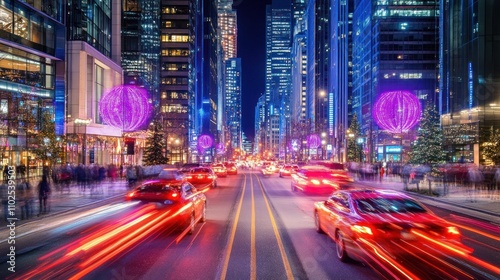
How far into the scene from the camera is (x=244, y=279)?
8273 mm

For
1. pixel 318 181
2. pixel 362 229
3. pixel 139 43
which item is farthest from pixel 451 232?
pixel 139 43

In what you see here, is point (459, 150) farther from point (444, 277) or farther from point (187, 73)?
point (187, 73)

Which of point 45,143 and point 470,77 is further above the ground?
point 470,77

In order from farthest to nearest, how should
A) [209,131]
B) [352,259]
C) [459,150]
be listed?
[209,131] < [459,150] < [352,259]

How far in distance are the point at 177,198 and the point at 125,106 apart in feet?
74.8

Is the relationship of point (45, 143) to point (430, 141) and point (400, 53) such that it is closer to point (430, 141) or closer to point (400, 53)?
point (430, 141)

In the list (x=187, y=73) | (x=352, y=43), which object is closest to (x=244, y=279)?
(x=187, y=73)

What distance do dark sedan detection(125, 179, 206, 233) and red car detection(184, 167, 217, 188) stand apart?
766 inches

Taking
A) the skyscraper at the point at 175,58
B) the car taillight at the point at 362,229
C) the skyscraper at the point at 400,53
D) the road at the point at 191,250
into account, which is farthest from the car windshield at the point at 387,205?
the skyscraper at the point at 175,58

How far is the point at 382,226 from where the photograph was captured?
29.2 feet

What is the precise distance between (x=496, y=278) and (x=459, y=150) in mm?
56112

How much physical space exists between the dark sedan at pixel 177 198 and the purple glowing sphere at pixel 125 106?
2049 cm

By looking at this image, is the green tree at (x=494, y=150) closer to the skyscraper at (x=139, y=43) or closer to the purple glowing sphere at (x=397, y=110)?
the purple glowing sphere at (x=397, y=110)

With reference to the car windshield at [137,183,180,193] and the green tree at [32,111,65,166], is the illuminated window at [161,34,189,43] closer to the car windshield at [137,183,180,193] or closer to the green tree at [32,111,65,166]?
the green tree at [32,111,65,166]
